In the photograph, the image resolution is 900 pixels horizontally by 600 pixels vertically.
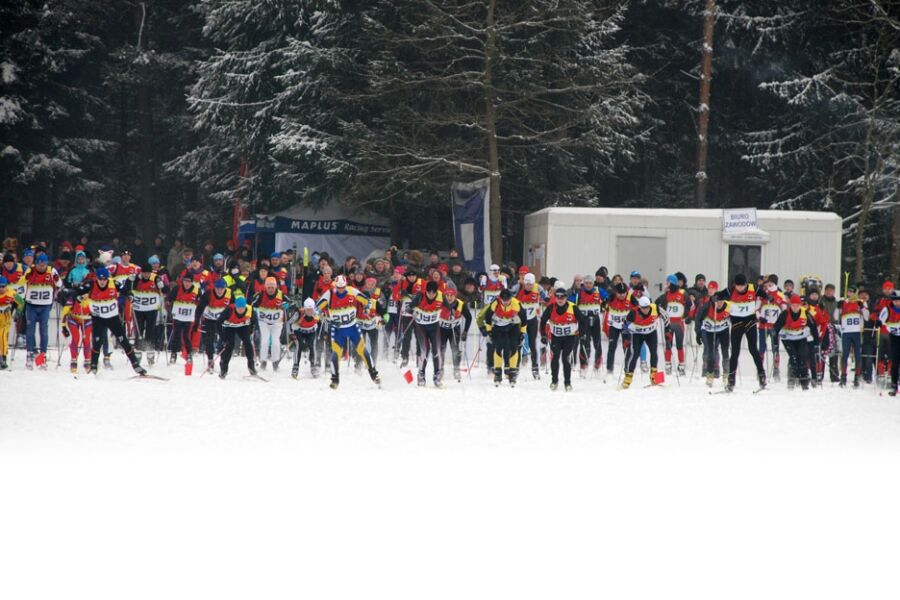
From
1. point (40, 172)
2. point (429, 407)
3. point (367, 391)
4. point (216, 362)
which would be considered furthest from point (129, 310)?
point (40, 172)

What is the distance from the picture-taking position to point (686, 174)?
45.4 metres

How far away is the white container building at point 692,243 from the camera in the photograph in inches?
1201

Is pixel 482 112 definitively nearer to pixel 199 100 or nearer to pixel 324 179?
pixel 324 179

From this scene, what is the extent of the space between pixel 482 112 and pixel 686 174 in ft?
41.9

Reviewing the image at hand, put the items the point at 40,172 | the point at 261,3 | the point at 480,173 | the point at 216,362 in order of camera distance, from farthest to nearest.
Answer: the point at 40,172 → the point at 261,3 → the point at 480,173 → the point at 216,362

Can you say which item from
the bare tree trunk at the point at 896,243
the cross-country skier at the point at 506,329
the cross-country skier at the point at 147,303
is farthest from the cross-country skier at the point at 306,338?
the bare tree trunk at the point at 896,243

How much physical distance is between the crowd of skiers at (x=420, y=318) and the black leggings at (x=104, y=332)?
1.2 inches

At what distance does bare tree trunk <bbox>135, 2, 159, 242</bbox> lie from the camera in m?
47.8

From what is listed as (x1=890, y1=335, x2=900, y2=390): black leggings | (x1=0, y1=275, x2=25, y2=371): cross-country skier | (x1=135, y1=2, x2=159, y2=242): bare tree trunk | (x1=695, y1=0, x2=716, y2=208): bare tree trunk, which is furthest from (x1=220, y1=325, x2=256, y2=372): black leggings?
(x1=135, y1=2, x2=159, y2=242): bare tree trunk

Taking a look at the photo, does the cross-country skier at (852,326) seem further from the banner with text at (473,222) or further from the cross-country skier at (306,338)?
the banner with text at (473,222)

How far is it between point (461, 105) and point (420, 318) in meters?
15.8

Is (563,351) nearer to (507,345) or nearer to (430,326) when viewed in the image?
(507,345)

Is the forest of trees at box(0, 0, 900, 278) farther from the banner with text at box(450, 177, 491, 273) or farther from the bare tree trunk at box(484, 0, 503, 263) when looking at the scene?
the banner with text at box(450, 177, 491, 273)

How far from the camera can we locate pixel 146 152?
48.4m
